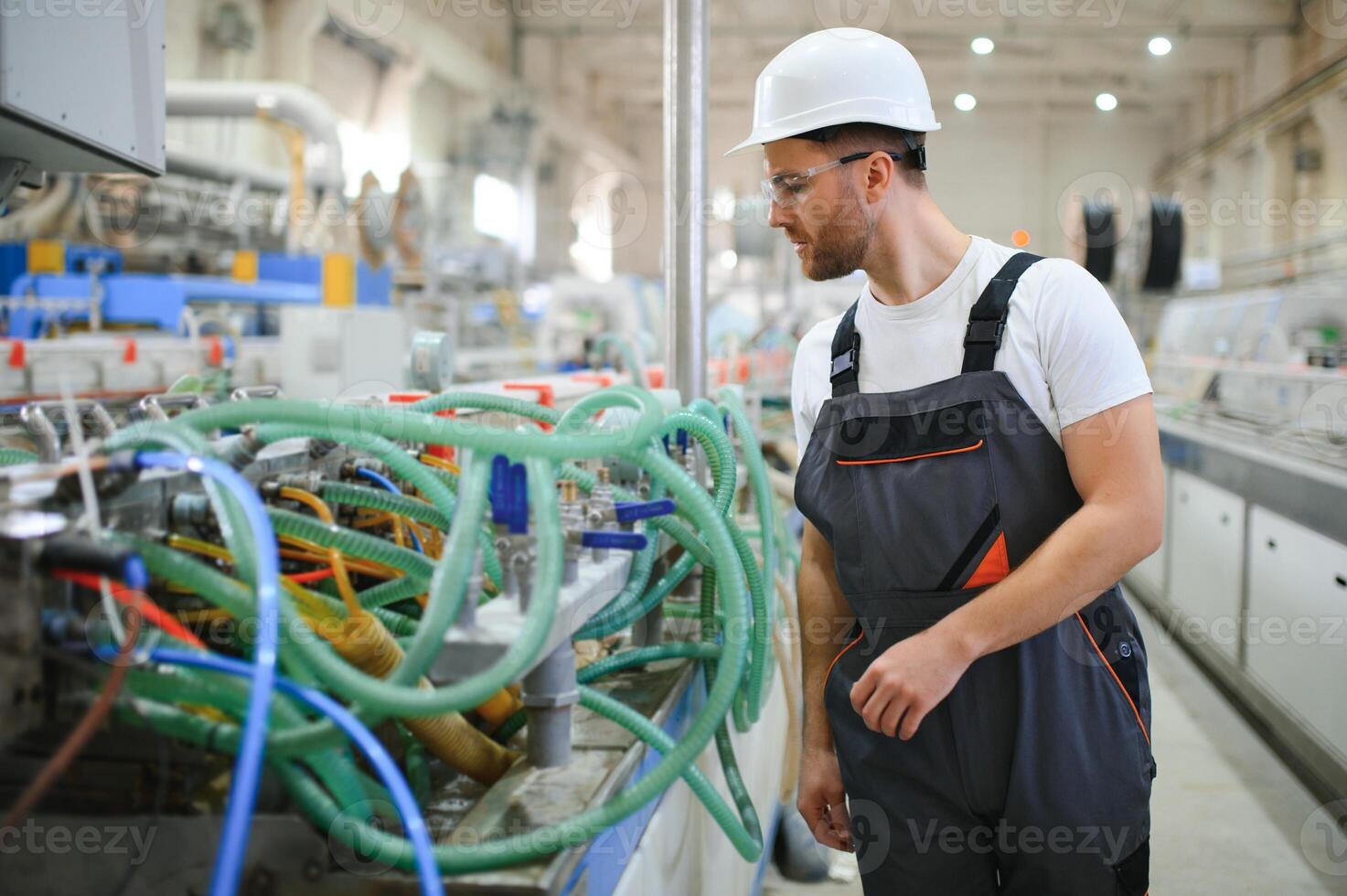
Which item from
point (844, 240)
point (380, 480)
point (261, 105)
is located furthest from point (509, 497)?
point (261, 105)

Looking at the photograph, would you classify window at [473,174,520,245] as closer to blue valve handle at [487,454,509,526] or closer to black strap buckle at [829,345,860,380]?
black strap buckle at [829,345,860,380]

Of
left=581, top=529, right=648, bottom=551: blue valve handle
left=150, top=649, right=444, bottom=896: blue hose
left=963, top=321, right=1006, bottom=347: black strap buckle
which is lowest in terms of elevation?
left=150, top=649, right=444, bottom=896: blue hose

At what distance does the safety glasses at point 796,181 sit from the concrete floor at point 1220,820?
5.57ft

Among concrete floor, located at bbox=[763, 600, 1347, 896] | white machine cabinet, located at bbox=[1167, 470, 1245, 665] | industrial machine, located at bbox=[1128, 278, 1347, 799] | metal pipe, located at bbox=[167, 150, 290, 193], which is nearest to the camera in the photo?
concrete floor, located at bbox=[763, 600, 1347, 896]

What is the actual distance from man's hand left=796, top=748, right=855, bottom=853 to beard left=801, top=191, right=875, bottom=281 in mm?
637

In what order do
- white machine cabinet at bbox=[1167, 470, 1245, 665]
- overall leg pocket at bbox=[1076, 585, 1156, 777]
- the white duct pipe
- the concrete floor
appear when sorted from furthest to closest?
the white duct pipe < white machine cabinet at bbox=[1167, 470, 1245, 665] < the concrete floor < overall leg pocket at bbox=[1076, 585, 1156, 777]

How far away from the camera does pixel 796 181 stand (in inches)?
48.1

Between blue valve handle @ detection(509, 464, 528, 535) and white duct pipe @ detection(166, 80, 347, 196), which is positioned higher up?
white duct pipe @ detection(166, 80, 347, 196)

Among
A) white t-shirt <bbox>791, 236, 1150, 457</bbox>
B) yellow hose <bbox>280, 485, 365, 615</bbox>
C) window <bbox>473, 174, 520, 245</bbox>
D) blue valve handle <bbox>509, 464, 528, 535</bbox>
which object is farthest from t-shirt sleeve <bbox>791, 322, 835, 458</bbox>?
window <bbox>473, 174, 520, 245</bbox>

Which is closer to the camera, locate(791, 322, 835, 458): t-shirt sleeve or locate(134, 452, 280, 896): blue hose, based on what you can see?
locate(134, 452, 280, 896): blue hose

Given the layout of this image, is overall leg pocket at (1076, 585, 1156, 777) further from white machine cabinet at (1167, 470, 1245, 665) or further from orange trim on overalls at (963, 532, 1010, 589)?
white machine cabinet at (1167, 470, 1245, 665)

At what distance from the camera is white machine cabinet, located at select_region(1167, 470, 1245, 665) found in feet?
11.2

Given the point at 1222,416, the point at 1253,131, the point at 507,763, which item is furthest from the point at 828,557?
the point at 1253,131

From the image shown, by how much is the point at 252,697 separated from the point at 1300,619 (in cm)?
296
